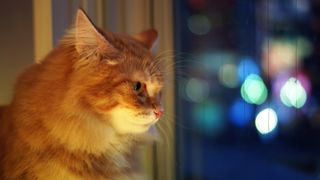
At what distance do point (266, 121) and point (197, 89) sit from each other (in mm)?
306

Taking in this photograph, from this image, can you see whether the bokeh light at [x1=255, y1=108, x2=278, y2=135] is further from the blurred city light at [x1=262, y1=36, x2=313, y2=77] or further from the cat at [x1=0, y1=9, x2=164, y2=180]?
the cat at [x1=0, y1=9, x2=164, y2=180]

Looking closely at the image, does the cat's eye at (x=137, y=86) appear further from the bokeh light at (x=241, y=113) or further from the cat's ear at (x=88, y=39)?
the bokeh light at (x=241, y=113)

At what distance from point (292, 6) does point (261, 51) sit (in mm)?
209

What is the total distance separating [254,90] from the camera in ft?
5.83

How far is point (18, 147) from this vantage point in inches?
39.7

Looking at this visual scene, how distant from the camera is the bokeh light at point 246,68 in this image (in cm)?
176

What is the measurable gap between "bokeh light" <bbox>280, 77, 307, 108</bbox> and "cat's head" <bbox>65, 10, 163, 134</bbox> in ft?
2.84

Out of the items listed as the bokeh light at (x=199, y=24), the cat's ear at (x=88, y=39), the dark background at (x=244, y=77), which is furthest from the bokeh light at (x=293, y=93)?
the cat's ear at (x=88, y=39)

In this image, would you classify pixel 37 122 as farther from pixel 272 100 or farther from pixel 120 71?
pixel 272 100

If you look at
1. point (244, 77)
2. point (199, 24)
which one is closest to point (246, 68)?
point (244, 77)

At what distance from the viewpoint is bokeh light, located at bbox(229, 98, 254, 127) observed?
1.79 m

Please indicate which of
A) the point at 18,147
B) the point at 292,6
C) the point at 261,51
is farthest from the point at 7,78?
the point at 292,6

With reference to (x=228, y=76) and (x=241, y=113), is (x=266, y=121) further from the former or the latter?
(x=228, y=76)

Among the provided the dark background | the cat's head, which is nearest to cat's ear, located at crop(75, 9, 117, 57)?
the cat's head
